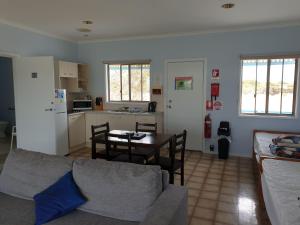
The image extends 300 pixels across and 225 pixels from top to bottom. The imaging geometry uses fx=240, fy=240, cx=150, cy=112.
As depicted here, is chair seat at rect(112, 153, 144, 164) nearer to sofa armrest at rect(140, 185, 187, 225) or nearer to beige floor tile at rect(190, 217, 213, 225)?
beige floor tile at rect(190, 217, 213, 225)

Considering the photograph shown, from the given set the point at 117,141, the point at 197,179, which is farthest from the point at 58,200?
the point at 197,179

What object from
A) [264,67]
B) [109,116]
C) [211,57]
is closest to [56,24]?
[109,116]

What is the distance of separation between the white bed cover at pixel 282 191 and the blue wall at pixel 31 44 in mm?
4538

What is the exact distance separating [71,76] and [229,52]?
340 centimetres

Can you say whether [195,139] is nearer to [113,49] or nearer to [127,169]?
[113,49]

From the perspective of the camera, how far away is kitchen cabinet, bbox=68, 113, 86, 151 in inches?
202

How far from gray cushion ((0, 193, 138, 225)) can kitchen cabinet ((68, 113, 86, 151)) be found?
3119 millimetres

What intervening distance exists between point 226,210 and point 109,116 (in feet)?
10.9

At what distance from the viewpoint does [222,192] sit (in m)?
3.28

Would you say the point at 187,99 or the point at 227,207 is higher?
the point at 187,99

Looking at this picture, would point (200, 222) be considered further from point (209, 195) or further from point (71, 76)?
point (71, 76)

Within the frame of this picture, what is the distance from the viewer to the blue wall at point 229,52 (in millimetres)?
4504

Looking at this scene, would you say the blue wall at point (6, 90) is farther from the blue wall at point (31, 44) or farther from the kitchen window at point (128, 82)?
the kitchen window at point (128, 82)

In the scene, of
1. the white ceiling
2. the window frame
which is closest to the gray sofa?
the white ceiling
